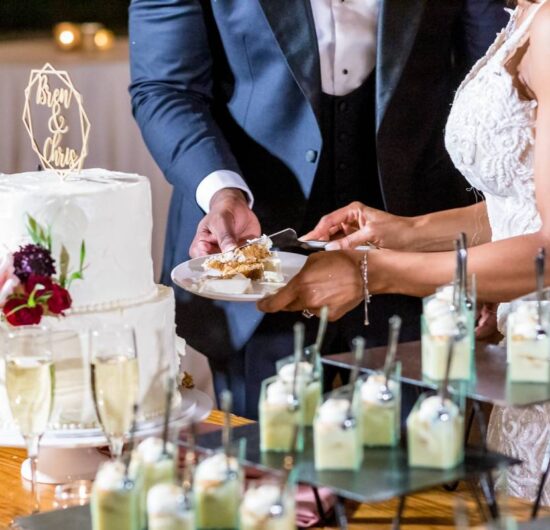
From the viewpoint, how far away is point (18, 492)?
7.52ft

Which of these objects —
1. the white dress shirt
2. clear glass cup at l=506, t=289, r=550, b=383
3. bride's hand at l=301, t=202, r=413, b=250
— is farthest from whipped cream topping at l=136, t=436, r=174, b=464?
the white dress shirt

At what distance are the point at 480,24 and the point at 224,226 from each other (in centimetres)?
97

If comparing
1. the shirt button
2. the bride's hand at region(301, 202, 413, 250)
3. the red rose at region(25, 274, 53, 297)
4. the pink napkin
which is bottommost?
the pink napkin

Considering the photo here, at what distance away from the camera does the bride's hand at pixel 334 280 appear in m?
2.63

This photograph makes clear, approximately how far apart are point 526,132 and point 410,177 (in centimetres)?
97

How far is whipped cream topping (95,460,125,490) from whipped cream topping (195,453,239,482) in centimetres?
11

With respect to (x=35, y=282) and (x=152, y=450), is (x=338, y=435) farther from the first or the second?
(x=35, y=282)

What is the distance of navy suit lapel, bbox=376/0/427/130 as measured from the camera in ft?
11.1

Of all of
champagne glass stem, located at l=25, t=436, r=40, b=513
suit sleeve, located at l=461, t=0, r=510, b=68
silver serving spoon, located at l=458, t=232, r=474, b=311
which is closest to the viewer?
silver serving spoon, located at l=458, t=232, r=474, b=311

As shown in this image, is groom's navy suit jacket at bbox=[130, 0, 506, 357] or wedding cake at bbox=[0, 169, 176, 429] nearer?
wedding cake at bbox=[0, 169, 176, 429]

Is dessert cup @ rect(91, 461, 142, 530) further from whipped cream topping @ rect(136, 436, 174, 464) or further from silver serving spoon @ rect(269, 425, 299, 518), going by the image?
silver serving spoon @ rect(269, 425, 299, 518)

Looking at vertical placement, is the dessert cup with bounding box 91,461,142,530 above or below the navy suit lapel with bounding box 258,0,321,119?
below

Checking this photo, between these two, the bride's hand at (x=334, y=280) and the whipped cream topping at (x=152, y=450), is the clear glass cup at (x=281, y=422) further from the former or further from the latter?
the bride's hand at (x=334, y=280)

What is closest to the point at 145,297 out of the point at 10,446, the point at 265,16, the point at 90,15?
the point at 10,446
